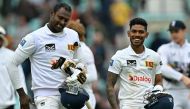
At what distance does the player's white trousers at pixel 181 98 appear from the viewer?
1469 centimetres

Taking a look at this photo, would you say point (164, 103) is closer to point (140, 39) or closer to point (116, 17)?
point (140, 39)

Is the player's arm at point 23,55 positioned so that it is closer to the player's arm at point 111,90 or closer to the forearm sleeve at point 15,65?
the forearm sleeve at point 15,65

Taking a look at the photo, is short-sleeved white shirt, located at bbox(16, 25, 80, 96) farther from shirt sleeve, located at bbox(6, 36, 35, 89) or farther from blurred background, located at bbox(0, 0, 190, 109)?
blurred background, located at bbox(0, 0, 190, 109)

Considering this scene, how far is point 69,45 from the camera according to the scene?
1144cm

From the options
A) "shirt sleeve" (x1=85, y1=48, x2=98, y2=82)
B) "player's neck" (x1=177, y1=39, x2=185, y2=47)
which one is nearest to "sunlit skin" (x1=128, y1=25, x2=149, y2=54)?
"shirt sleeve" (x1=85, y1=48, x2=98, y2=82)

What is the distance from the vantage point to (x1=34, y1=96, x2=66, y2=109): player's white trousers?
441 inches

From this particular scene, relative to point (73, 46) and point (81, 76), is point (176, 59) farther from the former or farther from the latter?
point (81, 76)

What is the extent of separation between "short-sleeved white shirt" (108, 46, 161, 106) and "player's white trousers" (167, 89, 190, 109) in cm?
321

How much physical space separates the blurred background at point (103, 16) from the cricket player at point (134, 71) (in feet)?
31.8

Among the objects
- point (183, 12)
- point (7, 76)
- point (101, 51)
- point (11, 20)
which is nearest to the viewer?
point (7, 76)

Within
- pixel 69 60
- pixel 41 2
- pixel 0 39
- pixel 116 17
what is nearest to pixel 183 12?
pixel 116 17

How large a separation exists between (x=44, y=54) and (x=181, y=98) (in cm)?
409

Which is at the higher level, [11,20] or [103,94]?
[11,20]

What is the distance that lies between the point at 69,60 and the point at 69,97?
52cm
